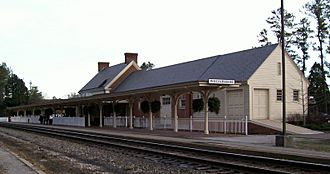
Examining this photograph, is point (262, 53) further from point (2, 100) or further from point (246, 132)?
point (2, 100)

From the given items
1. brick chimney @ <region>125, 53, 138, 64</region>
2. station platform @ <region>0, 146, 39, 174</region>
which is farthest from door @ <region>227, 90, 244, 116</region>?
brick chimney @ <region>125, 53, 138, 64</region>

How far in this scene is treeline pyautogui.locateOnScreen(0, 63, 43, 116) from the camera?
372 feet

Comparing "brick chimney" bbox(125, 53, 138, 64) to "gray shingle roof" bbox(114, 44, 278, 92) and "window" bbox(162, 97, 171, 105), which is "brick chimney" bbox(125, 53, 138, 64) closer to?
"gray shingle roof" bbox(114, 44, 278, 92)

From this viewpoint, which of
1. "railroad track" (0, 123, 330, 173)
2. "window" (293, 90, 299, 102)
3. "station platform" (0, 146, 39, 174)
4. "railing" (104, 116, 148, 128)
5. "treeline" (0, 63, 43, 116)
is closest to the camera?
"station platform" (0, 146, 39, 174)

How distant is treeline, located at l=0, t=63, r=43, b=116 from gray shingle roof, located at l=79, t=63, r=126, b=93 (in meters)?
46.9

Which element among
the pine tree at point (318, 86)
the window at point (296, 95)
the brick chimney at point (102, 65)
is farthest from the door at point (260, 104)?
the brick chimney at point (102, 65)

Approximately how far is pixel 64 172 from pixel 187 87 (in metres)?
17.4

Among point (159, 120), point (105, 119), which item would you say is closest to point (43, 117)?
point (105, 119)

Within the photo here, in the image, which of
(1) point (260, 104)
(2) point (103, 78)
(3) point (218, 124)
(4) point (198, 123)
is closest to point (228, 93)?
(1) point (260, 104)

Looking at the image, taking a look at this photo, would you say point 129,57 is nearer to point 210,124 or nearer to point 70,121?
point 70,121

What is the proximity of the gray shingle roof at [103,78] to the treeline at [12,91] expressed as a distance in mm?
46939

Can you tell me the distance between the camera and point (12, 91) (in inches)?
4665

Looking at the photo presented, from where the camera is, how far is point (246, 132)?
29719 mm

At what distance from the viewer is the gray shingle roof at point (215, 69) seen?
36.2 m
